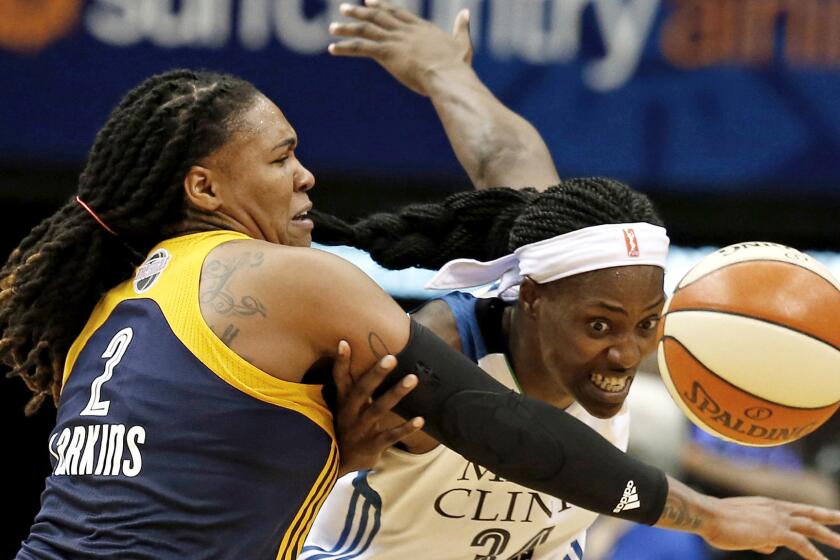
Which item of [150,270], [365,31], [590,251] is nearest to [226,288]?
[150,270]

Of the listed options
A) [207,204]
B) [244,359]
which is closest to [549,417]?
[244,359]

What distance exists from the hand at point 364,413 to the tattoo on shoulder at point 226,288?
7.4 inches

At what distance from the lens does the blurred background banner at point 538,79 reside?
622 centimetres

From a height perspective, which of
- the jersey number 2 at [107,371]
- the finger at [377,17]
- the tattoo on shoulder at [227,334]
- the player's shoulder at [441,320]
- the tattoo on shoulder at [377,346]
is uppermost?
the finger at [377,17]

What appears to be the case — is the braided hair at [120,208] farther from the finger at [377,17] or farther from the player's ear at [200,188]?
the finger at [377,17]

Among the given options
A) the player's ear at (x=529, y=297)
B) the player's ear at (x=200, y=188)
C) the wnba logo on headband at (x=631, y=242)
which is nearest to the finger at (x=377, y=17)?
the player's ear at (x=529, y=297)

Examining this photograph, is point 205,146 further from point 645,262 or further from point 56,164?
point 56,164

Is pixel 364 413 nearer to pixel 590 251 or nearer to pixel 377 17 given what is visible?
pixel 590 251

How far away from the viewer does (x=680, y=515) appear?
128 inches

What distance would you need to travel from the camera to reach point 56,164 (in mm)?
6293

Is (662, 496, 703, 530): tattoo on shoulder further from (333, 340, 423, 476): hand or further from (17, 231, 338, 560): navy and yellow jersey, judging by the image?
(17, 231, 338, 560): navy and yellow jersey

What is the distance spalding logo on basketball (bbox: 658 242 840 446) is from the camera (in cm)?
341

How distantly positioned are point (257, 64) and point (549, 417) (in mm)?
3713

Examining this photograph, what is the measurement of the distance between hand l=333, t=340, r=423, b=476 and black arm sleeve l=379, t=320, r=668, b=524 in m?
0.03
